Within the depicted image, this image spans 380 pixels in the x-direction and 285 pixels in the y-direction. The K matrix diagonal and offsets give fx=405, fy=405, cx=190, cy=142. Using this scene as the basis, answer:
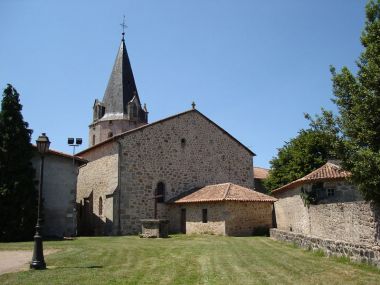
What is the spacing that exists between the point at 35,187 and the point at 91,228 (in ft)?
25.6

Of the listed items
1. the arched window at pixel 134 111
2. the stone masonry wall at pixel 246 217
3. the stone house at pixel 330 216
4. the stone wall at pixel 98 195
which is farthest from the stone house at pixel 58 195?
the arched window at pixel 134 111

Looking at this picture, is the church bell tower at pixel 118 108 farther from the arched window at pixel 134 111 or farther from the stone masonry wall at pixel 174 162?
the stone masonry wall at pixel 174 162

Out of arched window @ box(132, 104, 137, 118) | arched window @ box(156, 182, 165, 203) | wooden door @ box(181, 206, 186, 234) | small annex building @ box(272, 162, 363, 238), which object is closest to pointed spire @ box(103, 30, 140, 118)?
arched window @ box(132, 104, 137, 118)

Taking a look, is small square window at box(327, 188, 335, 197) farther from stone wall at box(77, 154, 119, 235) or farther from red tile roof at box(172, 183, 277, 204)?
stone wall at box(77, 154, 119, 235)

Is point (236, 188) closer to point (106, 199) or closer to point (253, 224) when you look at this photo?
point (253, 224)

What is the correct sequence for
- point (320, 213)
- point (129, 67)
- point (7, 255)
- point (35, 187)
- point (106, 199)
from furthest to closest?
point (129, 67) → point (106, 199) → point (35, 187) → point (320, 213) → point (7, 255)

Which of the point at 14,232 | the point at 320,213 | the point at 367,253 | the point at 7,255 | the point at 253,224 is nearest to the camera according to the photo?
the point at 367,253

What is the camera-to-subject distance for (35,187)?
2200 cm

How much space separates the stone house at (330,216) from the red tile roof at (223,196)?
2281mm

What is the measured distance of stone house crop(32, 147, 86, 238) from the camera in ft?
74.0

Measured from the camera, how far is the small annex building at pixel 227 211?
78.1ft

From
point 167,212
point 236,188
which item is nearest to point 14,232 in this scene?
point 167,212

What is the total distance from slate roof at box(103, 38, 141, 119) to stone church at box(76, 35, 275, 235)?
9.65 metres

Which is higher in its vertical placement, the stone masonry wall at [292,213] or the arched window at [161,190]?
the arched window at [161,190]
